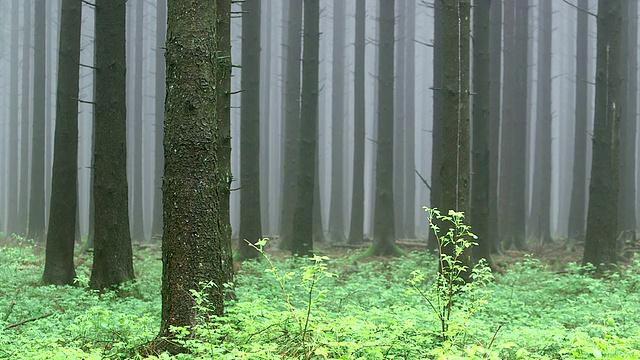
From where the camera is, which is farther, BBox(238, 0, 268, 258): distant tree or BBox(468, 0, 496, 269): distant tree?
BBox(238, 0, 268, 258): distant tree

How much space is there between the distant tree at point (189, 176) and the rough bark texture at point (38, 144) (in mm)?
17618

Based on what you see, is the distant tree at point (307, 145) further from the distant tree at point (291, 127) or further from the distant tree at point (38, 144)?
the distant tree at point (38, 144)

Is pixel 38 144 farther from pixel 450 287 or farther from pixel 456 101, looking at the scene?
pixel 450 287

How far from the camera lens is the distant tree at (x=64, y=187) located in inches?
472

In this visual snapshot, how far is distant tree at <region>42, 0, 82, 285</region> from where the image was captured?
12.0m

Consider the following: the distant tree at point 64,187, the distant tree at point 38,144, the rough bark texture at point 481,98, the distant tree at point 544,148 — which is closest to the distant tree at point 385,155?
the rough bark texture at point 481,98

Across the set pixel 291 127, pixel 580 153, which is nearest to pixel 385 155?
pixel 291 127

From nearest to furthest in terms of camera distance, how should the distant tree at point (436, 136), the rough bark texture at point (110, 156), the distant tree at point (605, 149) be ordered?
the rough bark texture at point (110, 156), the distant tree at point (605, 149), the distant tree at point (436, 136)

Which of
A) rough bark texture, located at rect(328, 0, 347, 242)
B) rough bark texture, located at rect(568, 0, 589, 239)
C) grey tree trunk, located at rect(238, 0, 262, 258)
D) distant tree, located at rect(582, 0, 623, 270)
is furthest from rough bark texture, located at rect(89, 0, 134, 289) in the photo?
rough bark texture, located at rect(568, 0, 589, 239)

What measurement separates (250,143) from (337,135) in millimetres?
13822

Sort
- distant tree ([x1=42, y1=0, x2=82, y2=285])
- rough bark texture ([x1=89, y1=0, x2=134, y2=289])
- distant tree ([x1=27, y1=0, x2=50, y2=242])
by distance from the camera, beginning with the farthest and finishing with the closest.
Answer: distant tree ([x1=27, y1=0, x2=50, y2=242]) < distant tree ([x1=42, y1=0, x2=82, y2=285]) < rough bark texture ([x1=89, y1=0, x2=134, y2=289])

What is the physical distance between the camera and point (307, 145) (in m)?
16.8

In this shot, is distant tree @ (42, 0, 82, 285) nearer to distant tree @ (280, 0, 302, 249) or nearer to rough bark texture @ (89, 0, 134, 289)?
rough bark texture @ (89, 0, 134, 289)

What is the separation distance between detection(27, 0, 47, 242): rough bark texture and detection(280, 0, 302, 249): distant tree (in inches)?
325
